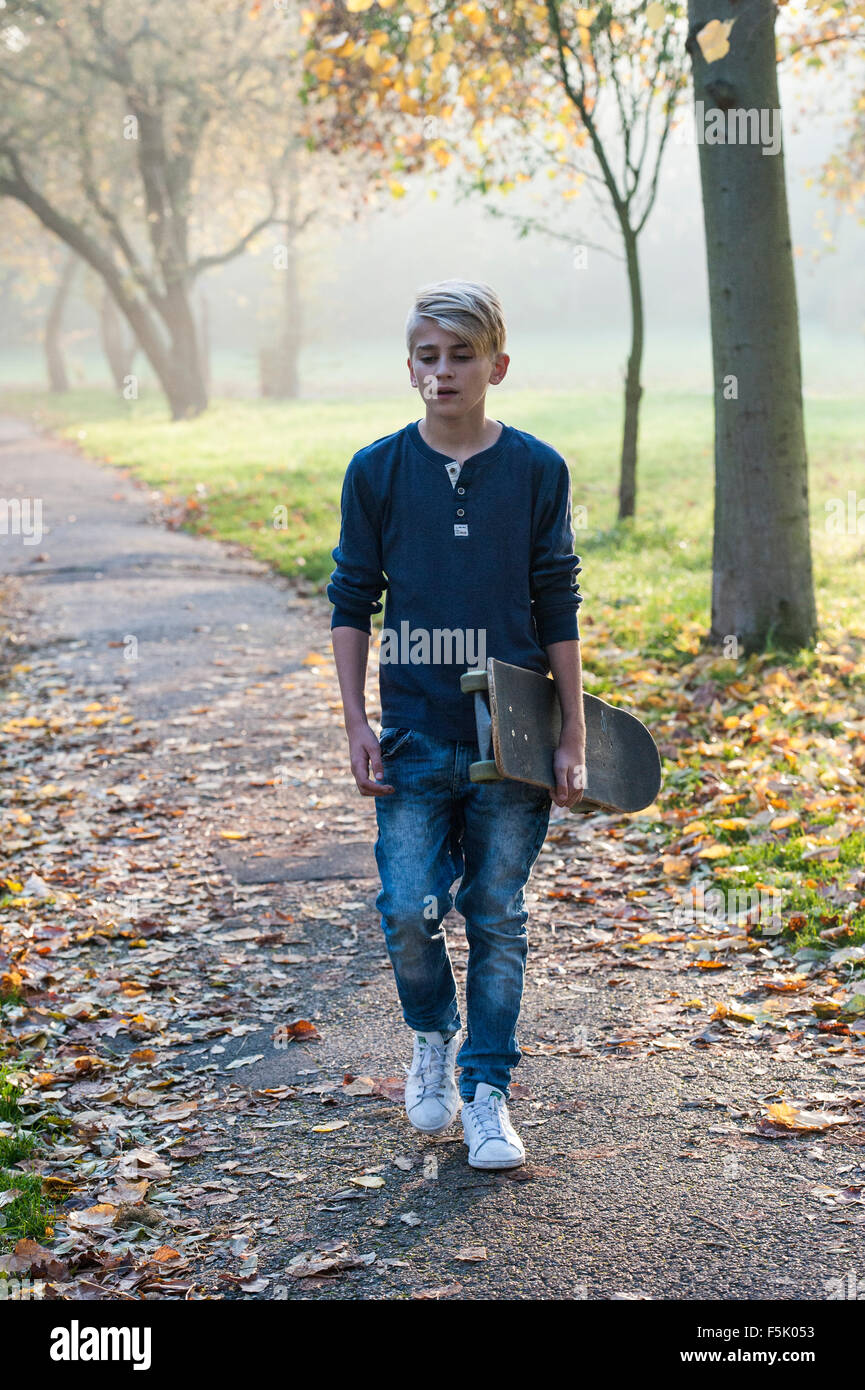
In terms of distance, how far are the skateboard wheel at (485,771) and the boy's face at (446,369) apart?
2.67 ft

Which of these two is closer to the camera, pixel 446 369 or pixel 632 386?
pixel 446 369

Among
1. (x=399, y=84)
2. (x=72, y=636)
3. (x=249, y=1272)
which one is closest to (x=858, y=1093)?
(x=249, y=1272)

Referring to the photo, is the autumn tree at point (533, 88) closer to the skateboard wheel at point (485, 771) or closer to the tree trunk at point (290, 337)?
the skateboard wheel at point (485, 771)

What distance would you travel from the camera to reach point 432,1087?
3.50 m

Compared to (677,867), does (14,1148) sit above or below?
below

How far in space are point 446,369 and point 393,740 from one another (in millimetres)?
885

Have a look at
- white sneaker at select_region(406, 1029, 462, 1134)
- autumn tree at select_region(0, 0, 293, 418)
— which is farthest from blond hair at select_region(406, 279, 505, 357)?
autumn tree at select_region(0, 0, 293, 418)

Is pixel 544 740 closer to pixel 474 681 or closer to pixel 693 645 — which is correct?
pixel 474 681

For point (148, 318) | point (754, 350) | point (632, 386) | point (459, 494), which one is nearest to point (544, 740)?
point (459, 494)

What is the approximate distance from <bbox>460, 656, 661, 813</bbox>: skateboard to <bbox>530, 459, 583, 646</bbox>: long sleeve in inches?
5.4

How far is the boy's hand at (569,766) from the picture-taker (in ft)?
10.5

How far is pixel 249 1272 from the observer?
9.93 feet

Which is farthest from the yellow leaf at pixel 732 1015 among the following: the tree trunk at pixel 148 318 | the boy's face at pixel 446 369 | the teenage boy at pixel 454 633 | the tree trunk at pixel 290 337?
the tree trunk at pixel 290 337

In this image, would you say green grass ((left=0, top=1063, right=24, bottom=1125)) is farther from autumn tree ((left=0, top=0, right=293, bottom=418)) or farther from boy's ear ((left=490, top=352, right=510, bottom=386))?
autumn tree ((left=0, top=0, right=293, bottom=418))
